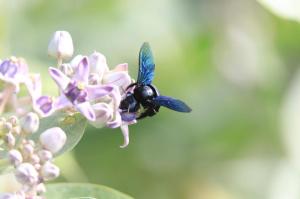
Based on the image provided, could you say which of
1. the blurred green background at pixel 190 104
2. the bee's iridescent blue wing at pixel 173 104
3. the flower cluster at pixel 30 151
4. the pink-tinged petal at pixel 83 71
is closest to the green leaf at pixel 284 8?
the blurred green background at pixel 190 104

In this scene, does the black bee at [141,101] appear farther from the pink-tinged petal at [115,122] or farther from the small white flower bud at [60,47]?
the small white flower bud at [60,47]

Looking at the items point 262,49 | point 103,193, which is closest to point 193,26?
point 262,49

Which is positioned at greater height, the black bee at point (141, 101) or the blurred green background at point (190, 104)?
the blurred green background at point (190, 104)

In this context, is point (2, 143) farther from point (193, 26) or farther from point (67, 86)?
point (193, 26)

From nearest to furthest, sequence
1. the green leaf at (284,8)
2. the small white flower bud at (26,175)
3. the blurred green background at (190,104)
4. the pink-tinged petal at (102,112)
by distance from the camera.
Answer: the small white flower bud at (26,175) < the pink-tinged petal at (102,112) < the green leaf at (284,8) < the blurred green background at (190,104)

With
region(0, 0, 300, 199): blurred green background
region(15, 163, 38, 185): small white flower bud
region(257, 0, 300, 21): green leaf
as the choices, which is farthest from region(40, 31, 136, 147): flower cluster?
region(0, 0, 300, 199): blurred green background

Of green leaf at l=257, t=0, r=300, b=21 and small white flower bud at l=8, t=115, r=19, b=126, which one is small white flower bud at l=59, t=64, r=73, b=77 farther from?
green leaf at l=257, t=0, r=300, b=21

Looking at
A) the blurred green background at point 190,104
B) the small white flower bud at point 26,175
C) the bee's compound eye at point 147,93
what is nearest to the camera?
the small white flower bud at point 26,175
